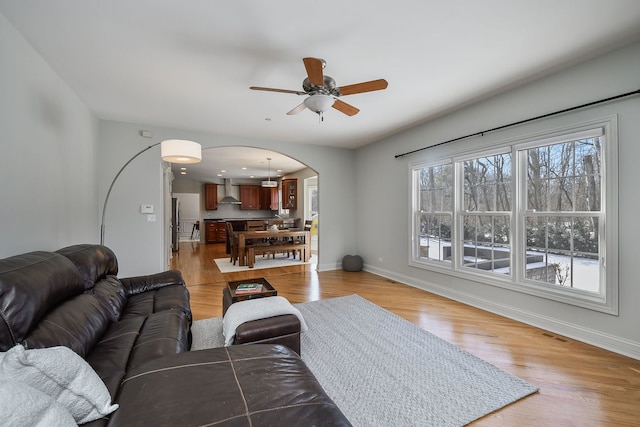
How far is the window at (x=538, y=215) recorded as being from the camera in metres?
2.52

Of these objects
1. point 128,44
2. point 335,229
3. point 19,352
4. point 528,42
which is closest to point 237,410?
point 19,352

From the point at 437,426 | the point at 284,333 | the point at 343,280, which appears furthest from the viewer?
the point at 343,280

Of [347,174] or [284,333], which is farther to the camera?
[347,174]

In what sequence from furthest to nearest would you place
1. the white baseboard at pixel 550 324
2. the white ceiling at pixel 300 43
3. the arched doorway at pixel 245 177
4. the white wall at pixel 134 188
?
the arched doorway at pixel 245 177
the white wall at pixel 134 188
the white baseboard at pixel 550 324
the white ceiling at pixel 300 43

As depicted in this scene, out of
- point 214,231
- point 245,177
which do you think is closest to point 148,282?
point 214,231

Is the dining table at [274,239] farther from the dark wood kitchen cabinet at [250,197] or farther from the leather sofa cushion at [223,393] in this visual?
the leather sofa cushion at [223,393]

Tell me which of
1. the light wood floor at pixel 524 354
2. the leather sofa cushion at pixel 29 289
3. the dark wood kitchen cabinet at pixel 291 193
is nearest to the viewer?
the leather sofa cushion at pixel 29 289

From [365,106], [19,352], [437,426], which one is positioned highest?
[365,106]

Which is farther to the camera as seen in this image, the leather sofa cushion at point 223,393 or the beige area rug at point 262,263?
the beige area rug at point 262,263

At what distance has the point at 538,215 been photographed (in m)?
2.98

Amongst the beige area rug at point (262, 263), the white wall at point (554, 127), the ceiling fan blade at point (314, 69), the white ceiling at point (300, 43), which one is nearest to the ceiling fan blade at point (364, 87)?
the ceiling fan blade at point (314, 69)

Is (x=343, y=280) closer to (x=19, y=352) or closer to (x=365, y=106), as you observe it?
(x=365, y=106)

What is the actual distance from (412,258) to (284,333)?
120 inches

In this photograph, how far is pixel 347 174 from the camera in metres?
6.03
